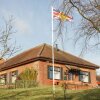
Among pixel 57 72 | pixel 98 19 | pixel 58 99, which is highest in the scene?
pixel 98 19

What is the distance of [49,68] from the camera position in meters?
38.1

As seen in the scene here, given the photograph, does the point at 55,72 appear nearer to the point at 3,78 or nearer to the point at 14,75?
the point at 14,75

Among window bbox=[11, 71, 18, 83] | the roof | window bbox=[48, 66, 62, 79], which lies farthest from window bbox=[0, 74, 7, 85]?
window bbox=[48, 66, 62, 79]

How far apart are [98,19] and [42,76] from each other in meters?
19.7

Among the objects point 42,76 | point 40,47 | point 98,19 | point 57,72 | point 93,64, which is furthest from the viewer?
point 93,64

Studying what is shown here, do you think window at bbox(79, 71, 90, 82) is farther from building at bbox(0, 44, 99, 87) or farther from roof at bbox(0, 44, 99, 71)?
roof at bbox(0, 44, 99, 71)

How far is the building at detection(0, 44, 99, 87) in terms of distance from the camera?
1478 inches

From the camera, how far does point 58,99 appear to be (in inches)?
766

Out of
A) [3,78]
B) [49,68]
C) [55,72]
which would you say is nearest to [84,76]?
[55,72]

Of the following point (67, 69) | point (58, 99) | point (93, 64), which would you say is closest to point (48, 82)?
point (67, 69)

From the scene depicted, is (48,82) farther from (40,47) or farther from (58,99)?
(58,99)

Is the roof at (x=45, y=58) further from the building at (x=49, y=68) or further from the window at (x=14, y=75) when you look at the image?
the window at (x=14, y=75)

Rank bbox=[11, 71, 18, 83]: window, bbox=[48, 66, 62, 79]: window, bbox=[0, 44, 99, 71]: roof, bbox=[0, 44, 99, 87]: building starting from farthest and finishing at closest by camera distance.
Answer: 1. bbox=[11, 71, 18, 83]: window
2. bbox=[48, 66, 62, 79]: window
3. bbox=[0, 44, 99, 71]: roof
4. bbox=[0, 44, 99, 87]: building

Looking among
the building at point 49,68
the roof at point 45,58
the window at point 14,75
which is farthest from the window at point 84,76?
the window at point 14,75
